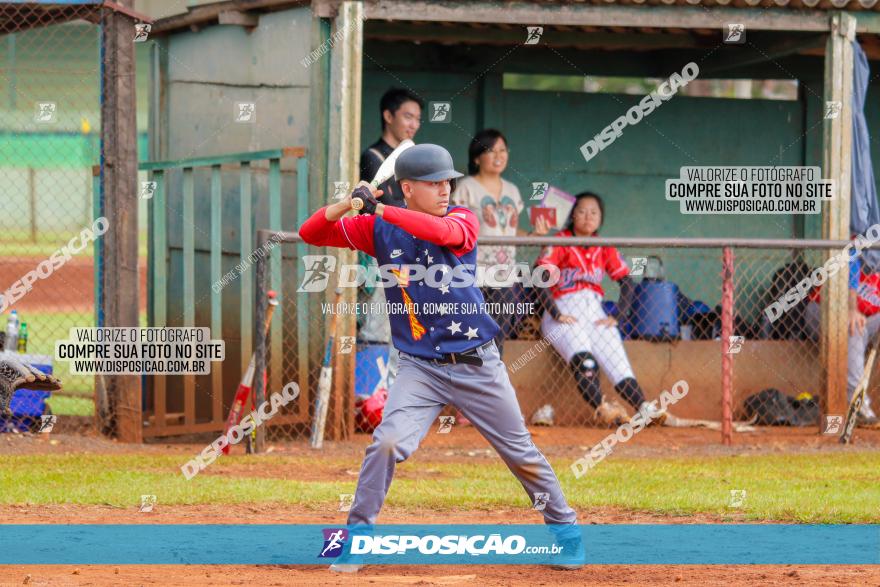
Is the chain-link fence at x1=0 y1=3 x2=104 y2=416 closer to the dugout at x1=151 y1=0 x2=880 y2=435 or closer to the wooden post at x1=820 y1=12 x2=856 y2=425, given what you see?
the dugout at x1=151 y1=0 x2=880 y2=435

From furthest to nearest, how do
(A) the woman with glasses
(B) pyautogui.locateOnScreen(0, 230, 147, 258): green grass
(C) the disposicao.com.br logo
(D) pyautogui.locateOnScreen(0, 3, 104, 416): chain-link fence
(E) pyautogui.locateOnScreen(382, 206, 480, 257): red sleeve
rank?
(B) pyautogui.locateOnScreen(0, 230, 147, 258): green grass, (D) pyautogui.locateOnScreen(0, 3, 104, 416): chain-link fence, (A) the woman with glasses, (C) the disposicao.com.br logo, (E) pyautogui.locateOnScreen(382, 206, 480, 257): red sleeve

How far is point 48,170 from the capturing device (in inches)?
1029

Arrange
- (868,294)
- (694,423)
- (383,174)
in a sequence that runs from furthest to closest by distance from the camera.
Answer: (694,423) → (868,294) → (383,174)

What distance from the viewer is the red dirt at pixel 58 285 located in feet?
70.0

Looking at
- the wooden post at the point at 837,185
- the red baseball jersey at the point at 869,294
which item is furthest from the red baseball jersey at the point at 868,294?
the wooden post at the point at 837,185

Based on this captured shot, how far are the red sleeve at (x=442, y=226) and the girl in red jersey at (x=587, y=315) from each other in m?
5.33

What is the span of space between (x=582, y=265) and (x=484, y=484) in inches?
128

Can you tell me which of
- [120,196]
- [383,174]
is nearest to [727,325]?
[383,174]

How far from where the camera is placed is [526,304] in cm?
1132

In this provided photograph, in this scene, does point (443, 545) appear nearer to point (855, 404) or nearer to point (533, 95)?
point (855, 404)

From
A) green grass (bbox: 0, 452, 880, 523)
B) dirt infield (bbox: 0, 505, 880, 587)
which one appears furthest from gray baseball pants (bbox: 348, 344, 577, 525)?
green grass (bbox: 0, 452, 880, 523)

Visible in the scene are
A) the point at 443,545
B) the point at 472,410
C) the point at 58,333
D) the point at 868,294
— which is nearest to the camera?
the point at 472,410

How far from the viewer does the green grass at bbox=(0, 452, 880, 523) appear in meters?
7.95

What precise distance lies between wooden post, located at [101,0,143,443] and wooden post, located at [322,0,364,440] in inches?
56.4
